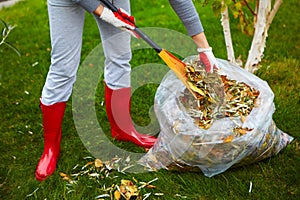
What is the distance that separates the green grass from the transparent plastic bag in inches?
3.0

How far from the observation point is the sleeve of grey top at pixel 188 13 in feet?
6.83

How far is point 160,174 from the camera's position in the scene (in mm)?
2316

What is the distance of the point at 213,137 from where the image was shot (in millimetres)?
2121

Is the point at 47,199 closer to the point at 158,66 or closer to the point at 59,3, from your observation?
the point at 59,3

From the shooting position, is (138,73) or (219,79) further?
(138,73)

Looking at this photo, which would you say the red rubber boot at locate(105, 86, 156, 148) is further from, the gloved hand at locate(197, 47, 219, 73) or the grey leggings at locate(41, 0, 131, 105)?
the gloved hand at locate(197, 47, 219, 73)

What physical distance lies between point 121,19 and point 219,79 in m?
0.53

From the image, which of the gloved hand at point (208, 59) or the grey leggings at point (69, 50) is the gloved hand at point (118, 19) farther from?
the gloved hand at point (208, 59)

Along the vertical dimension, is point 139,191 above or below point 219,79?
below

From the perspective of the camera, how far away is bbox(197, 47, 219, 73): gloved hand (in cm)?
222

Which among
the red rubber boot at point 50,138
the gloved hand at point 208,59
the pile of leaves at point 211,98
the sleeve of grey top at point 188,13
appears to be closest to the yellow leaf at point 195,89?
the pile of leaves at point 211,98

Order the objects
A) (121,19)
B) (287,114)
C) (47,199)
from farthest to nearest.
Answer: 1. (287,114)
2. (47,199)
3. (121,19)

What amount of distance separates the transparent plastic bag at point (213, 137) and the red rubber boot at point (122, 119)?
0.21 metres

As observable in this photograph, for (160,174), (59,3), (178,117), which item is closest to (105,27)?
(59,3)
